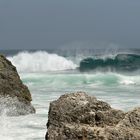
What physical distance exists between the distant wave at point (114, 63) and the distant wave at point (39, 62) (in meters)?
1.60

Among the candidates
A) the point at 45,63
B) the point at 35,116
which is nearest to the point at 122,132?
the point at 35,116

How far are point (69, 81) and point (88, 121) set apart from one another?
24118 millimetres

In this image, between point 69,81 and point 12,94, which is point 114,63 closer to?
point 69,81

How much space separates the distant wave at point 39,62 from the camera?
47188 millimetres

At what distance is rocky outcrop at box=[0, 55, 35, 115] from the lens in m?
12.5

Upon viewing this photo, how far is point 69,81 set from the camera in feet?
98.8

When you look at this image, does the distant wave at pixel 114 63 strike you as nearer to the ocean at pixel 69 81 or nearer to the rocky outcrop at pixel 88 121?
the ocean at pixel 69 81

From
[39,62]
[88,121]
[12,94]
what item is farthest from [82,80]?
[88,121]

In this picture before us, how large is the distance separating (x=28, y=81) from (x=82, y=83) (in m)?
3.15

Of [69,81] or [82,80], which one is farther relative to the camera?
[82,80]

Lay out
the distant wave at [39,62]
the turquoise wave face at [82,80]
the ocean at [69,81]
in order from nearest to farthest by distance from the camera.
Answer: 1. the ocean at [69,81]
2. the turquoise wave face at [82,80]
3. the distant wave at [39,62]

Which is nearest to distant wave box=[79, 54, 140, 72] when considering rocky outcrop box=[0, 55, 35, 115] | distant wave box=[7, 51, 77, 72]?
distant wave box=[7, 51, 77, 72]

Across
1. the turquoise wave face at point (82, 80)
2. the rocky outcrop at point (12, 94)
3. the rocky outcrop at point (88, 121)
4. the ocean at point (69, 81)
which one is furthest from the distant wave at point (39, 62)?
the rocky outcrop at point (88, 121)

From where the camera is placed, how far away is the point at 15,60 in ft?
162
